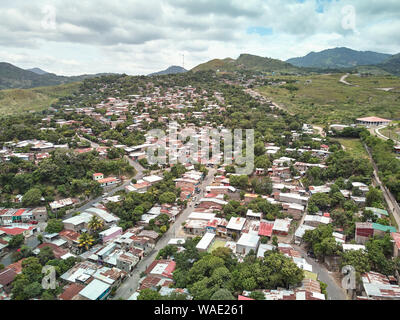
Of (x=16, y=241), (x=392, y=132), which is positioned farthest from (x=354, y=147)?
(x=16, y=241)

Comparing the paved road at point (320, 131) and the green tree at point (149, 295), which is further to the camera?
the paved road at point (320, 131)

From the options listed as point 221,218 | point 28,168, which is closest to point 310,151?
point 221,218

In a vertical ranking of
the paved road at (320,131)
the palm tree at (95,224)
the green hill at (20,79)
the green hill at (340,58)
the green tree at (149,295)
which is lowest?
the green tree at (149,295)

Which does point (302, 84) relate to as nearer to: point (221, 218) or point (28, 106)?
point (221, 218)

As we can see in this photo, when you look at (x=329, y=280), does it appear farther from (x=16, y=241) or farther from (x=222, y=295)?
(x=16, y=241)

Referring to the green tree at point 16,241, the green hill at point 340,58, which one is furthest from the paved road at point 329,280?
the green hill at point 340,58

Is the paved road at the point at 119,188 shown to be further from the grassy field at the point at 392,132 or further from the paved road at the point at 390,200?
the grassy field at the point at 392,132
